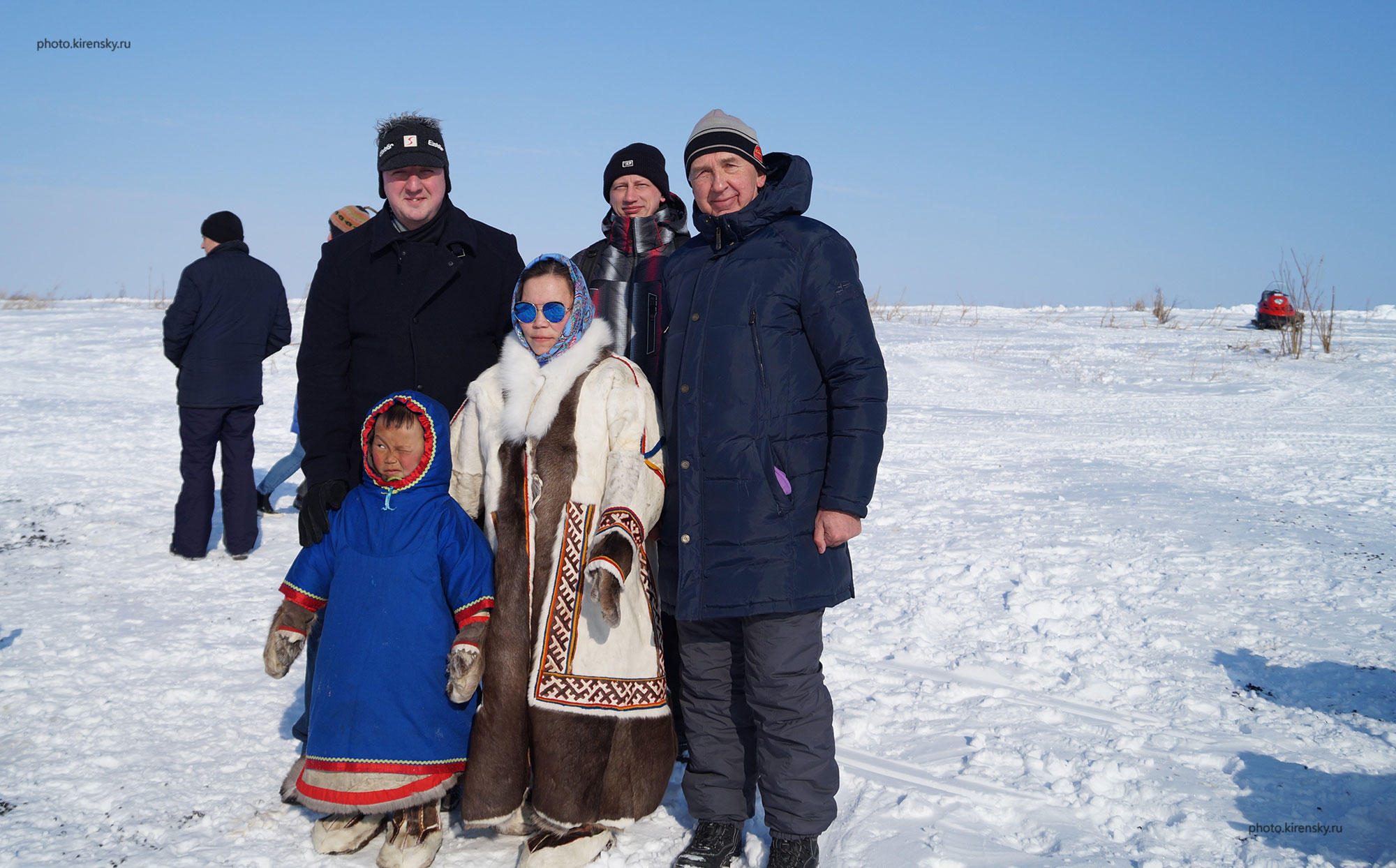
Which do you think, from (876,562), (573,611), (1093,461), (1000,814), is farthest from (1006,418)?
(573,611)

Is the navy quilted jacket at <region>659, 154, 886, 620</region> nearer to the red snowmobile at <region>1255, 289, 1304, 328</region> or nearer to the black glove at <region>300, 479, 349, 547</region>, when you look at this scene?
the black glove at <region>300, 479, 349, 547</region>

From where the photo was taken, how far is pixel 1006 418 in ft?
36.2

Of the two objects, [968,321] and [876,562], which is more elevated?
[968,321]

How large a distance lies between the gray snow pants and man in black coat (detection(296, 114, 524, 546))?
1.20m

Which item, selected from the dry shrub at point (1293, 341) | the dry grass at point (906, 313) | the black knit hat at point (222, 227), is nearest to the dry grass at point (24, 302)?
the dry grass at point (906, 313)

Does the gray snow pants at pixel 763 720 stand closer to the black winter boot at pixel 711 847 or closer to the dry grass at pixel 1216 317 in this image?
the black winter boot at pixel 711 847

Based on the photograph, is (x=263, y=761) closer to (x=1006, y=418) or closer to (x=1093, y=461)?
(x=1093, y=461)

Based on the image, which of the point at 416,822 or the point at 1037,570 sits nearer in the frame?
the point at 416,822

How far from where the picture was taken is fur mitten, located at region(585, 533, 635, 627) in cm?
248

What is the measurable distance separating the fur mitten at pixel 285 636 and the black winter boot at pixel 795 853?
1.52m

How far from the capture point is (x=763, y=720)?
263cm

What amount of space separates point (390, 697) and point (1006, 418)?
967 centimetres

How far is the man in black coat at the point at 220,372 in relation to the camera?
18.5 feet

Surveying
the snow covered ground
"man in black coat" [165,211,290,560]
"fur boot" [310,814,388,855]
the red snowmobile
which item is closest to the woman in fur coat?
the snow covered ground
